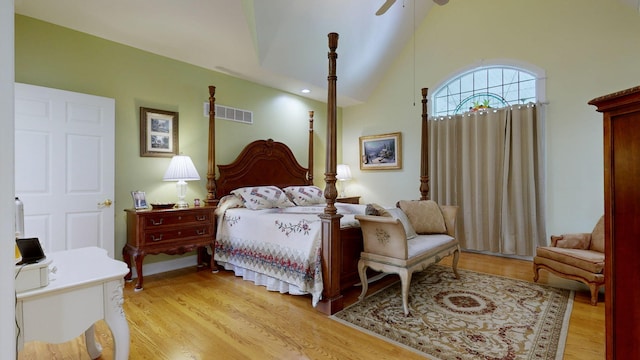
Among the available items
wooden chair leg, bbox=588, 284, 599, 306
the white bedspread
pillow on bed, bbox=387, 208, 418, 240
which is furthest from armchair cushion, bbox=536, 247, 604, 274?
the white bedspread

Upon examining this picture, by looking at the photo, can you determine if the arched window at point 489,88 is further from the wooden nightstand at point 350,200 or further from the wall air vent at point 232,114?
the wall air vent at point 232,114

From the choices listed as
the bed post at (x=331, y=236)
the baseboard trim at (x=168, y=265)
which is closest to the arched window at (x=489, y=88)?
the bed post at (x=331, y=236)

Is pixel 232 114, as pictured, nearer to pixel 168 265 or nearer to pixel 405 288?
pixel 168 265

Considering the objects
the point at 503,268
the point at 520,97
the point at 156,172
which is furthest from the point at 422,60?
the point at 156,172

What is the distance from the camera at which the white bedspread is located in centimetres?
271

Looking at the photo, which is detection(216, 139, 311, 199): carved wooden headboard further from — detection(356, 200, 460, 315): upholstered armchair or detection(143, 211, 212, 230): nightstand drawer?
detection(356, 200, 460, 315): upholstered armchair

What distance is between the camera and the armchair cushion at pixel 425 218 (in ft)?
11.1

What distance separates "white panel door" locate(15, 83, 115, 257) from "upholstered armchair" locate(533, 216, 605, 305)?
176 inches

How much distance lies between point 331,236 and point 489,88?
12.0 ft

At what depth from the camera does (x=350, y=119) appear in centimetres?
612

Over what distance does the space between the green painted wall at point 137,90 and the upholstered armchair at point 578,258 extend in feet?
12.6

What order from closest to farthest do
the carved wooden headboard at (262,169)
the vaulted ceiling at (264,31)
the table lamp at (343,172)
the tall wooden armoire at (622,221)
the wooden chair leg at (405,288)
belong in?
the tall wooden armoire at (622,221) < the wooden chair leg at (405,288) < the vaulted ceiling at (264,31) < the carved wooden headboard at (262,169) < the table lamp at (343,172)

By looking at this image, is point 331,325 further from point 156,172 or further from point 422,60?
point 422,60

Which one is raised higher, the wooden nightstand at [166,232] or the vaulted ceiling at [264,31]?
the vaulted ceiling at [264,31]
